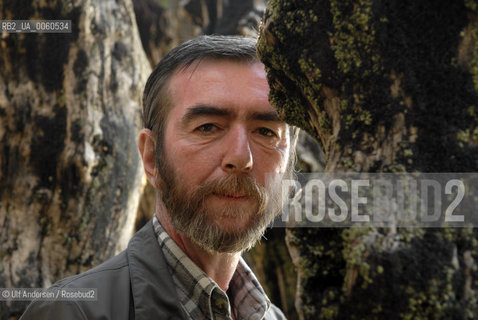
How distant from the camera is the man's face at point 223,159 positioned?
6.71ft

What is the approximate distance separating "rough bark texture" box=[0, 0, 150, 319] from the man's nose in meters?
1.56

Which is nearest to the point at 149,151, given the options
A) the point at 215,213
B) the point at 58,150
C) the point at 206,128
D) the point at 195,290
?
the point at 206,128

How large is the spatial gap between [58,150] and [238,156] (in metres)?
1.72

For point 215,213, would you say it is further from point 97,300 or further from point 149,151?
point 149,151

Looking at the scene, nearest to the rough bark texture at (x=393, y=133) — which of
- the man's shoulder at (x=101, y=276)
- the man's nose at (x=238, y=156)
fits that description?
the man's nose at (x=238, y=156)

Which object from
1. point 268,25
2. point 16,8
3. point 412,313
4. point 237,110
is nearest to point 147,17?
point 16,8

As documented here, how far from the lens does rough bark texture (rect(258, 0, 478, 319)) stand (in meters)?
1.03

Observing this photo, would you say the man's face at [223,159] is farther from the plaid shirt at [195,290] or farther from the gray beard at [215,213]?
the plaid shirt at [195,290]

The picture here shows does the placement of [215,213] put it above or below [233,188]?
below

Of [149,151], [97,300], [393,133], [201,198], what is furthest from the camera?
[149,151]

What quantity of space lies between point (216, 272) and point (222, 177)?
2.09 feet

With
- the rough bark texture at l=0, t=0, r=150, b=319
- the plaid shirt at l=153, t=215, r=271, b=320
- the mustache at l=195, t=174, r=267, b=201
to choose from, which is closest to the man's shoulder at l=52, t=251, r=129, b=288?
the plaid shirt at l=153, t=215, r=271, b=320

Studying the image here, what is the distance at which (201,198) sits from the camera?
82.0 inches

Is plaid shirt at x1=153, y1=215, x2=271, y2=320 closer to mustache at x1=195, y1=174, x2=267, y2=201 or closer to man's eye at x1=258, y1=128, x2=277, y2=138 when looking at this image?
mustache at x1=195, y1=174, x2=267, y2=201
